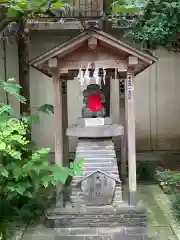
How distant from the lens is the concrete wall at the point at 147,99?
1161 centimetres

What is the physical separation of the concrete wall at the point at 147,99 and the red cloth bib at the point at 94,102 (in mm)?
4649

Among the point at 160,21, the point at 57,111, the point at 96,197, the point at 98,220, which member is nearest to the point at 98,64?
the point at 57,111

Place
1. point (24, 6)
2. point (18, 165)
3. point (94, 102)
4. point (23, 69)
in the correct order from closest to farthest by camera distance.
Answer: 1. point (24, 6)
2. point (18, 165)
3. point (94, 102)
4. point (23, 69)

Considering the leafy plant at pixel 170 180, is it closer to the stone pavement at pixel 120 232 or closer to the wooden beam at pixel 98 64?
the stone pavement at pixel 120 232

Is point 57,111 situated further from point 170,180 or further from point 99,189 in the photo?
point 170,180

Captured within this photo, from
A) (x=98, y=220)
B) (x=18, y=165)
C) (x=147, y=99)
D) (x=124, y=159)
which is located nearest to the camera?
(x=18, y=165)

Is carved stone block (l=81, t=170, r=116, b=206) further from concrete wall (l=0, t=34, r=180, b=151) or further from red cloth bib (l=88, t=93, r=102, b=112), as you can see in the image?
concrete wall (l=0, t=34, r=180, b=151)

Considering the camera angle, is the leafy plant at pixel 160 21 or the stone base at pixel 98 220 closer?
the leafy plant at pixel 160 21

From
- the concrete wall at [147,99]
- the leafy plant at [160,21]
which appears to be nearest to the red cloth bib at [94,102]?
the leafy plant at [160,21]

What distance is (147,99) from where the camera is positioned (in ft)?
Answer: 38.7

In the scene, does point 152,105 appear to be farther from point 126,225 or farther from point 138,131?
point 126,225

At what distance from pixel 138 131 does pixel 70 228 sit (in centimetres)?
597

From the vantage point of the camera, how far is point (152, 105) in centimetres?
1181

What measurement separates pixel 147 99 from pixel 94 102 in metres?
5.14
